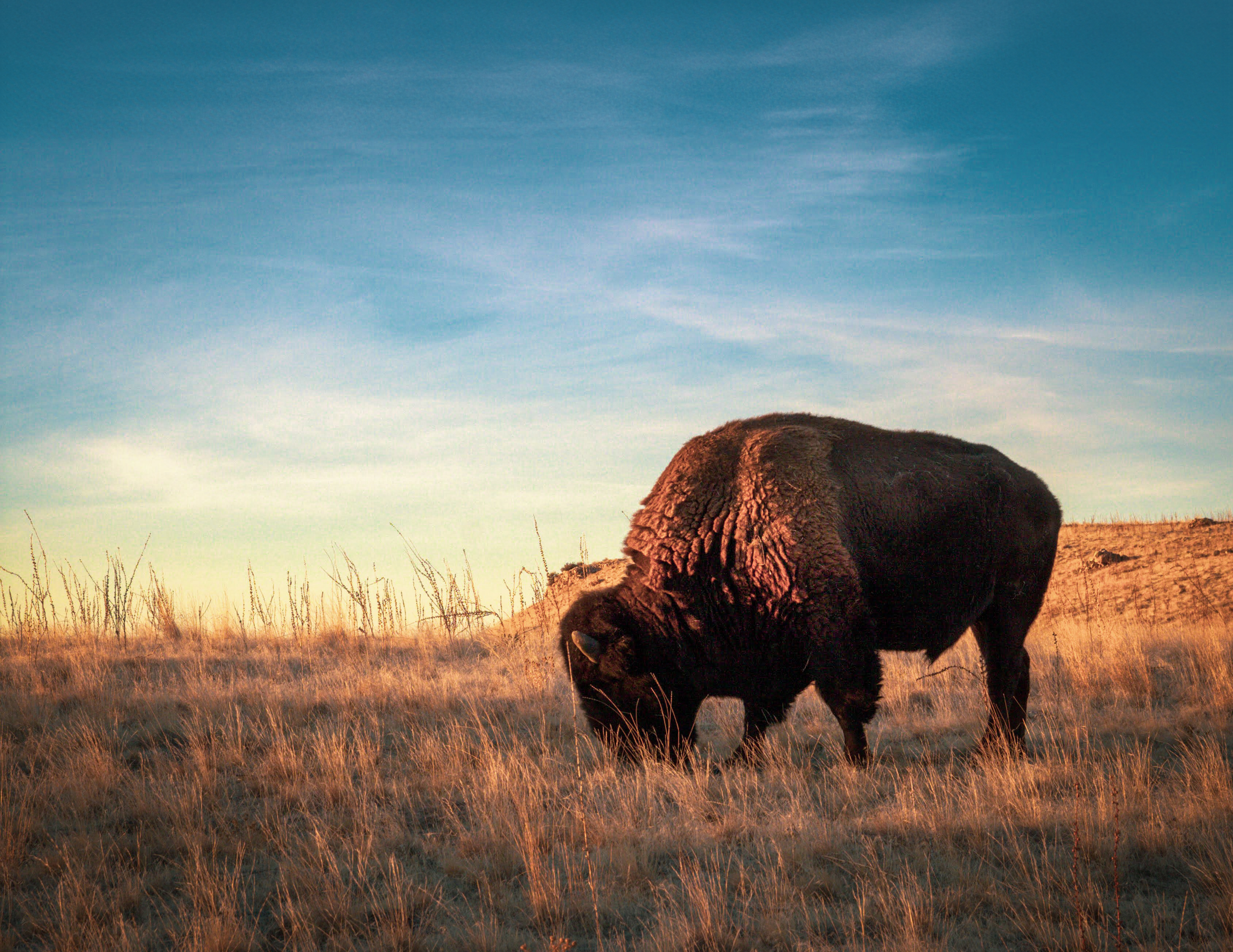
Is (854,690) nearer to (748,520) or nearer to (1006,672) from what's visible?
(748,520)

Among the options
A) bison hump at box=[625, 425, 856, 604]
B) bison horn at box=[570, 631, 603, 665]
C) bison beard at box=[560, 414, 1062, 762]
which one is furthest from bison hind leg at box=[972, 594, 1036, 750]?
bison horn at box=[570, 631, 603, 665]

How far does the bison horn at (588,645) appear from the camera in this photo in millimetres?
6867

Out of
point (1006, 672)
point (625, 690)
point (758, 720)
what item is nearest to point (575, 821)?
point (625, 690)

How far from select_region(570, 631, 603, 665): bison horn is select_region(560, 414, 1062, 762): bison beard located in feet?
0.04

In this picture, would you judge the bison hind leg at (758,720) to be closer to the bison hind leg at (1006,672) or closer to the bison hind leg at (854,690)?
the bison hind leg at (854,690)

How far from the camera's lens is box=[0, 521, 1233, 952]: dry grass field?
14.2ft

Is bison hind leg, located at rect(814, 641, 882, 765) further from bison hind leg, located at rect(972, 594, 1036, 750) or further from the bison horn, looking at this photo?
the bison horn

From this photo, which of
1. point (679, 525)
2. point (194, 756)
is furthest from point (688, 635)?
point (194, 756)

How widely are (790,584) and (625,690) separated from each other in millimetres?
1655

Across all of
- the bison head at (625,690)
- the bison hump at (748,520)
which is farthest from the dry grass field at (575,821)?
the bison hump at (748,520)

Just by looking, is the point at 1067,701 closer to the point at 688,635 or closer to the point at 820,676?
the point at 820,676

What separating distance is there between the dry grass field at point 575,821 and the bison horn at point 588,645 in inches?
29.0

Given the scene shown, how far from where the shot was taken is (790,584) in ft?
22.0

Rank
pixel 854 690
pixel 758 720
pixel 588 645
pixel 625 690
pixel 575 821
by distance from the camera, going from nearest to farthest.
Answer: pixel 575 821 → pixel 854 690 → pixel 588 645 → pixel 625 690 → pixel 758 720
